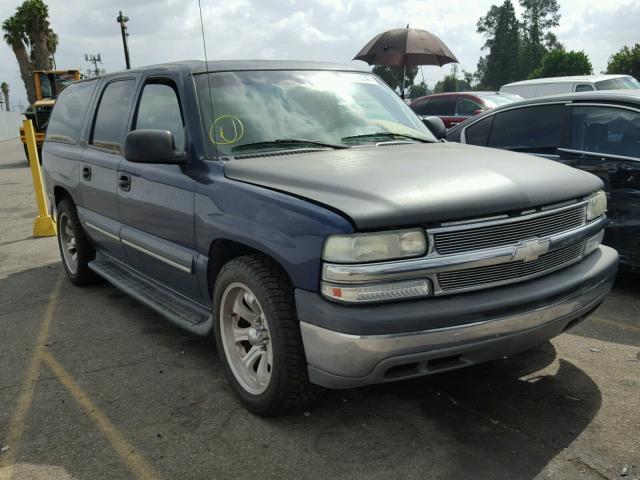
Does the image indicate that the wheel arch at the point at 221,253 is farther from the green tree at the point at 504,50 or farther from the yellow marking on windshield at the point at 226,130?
the green tree at the point at 504,50

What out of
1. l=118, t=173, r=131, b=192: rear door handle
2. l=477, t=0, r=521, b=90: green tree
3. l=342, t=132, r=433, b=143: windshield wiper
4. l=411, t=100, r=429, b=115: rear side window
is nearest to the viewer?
l=342, t=132, r=433, b=143: windshield wiper

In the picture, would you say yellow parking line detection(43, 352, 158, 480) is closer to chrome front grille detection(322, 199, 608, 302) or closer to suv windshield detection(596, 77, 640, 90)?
chrome front grille detection(322, 199, 608, 302)

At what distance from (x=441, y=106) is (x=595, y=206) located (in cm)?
1058

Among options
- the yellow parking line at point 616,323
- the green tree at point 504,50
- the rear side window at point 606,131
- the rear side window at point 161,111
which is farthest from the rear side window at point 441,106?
the green tree at point 504,50

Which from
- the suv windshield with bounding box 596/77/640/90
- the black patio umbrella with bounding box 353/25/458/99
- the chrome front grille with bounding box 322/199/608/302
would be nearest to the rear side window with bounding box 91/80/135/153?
the chrome front grille with bounding box 322/199/608/302

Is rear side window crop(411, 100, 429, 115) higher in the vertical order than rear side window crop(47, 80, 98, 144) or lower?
lower

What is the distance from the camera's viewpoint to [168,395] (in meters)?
3.63

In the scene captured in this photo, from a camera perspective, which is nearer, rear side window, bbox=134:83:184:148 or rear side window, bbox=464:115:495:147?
rear side window, bbox=134:83:184:148

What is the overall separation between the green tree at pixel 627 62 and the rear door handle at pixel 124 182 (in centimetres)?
5060

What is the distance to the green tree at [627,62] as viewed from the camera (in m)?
48.4

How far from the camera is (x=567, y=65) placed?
70.9m

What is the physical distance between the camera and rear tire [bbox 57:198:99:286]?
5660 mm

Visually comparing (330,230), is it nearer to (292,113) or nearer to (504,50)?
(292,113)

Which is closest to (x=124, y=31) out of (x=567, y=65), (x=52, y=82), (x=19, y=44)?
(x=52, y=82)
